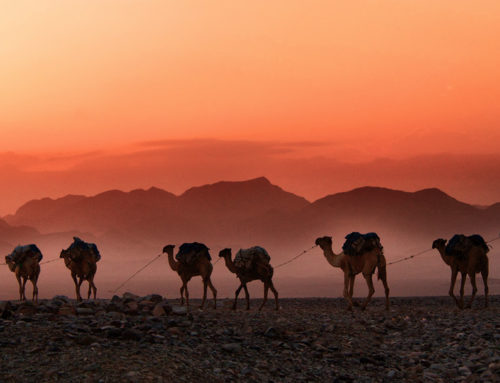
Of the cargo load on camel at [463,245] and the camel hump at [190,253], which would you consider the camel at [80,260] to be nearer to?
the camel hump at [190,253]

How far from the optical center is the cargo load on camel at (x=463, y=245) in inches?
1158

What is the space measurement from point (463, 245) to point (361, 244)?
3.93 meters

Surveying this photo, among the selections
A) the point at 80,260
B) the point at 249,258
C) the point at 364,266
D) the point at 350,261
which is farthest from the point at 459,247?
the point at 80,260

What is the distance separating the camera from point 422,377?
19359mm

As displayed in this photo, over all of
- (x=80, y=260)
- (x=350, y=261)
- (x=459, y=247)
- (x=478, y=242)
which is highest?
(x=478, y=242)

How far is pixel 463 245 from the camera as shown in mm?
29422

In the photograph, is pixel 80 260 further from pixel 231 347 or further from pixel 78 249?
pixel 231 347

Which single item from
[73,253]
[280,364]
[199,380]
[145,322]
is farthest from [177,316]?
[73,253]

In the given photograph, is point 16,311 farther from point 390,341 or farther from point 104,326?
point 390,341

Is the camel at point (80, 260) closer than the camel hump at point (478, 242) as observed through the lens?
No

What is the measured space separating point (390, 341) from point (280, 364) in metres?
5.29

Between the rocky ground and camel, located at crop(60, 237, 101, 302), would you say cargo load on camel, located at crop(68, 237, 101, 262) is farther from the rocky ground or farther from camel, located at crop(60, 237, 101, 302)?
the rocky ground

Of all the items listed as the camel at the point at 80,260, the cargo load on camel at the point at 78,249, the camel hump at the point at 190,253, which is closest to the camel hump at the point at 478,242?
the camel hump at the point at 190,253

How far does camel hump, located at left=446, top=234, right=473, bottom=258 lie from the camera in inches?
1158
